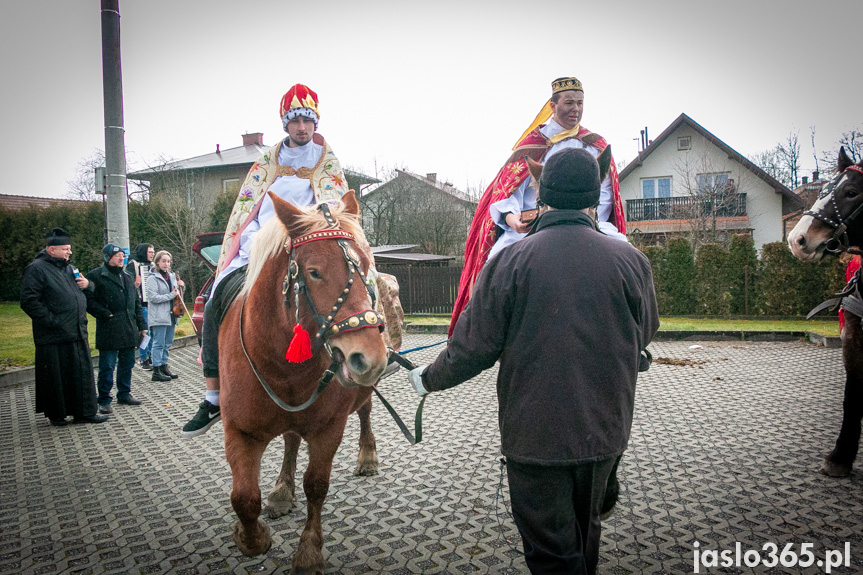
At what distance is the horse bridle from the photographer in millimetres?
2590

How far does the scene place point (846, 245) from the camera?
4.21 meters

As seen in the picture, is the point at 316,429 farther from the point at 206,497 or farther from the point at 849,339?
the point at 849,339

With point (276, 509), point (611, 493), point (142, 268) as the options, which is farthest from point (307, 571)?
point (142, 268)

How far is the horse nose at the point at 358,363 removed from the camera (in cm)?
253

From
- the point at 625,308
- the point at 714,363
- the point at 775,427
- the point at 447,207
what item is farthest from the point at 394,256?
the point at 625,308

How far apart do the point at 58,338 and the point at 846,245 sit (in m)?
8.17

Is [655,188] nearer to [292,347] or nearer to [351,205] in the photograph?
[351,205]

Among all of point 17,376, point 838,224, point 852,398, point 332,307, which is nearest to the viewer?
point 332,307

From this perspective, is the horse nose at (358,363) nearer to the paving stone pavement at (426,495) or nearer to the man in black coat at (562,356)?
the man in black coat at (562,356)

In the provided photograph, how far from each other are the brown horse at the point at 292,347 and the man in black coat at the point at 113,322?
5.19 metres

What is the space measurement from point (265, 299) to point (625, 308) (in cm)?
187

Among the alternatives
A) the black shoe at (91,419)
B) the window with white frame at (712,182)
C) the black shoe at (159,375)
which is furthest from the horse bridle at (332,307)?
the window with white frame at (712,182)

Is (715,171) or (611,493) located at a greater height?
(715,171)

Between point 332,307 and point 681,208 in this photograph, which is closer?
point 332,307
